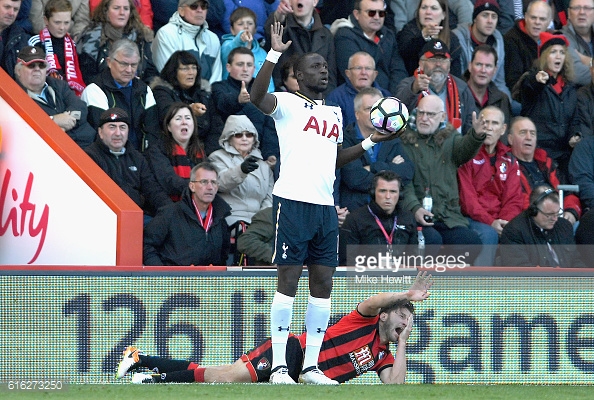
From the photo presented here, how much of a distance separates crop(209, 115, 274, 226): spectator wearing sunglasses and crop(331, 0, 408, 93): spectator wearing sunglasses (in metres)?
1.78

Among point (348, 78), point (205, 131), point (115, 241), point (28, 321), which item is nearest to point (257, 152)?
point (205, 131)

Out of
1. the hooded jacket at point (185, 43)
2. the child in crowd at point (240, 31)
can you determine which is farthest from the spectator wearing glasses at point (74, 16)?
the child in crowd at point (240, 31)

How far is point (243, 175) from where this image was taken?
395 inches

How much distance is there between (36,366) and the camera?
8891mm

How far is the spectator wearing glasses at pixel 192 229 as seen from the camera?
31.3ft

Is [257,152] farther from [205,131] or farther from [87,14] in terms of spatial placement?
[87,14]

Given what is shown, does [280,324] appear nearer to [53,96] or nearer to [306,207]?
[306,207]

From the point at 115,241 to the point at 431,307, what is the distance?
8.69ft

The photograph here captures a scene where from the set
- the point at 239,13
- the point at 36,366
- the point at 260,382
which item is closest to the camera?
the point at 260,382

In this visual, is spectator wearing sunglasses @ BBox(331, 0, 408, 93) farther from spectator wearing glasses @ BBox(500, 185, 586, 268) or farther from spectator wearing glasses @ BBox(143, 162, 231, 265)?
spectator wearing glasses @ BBox(143, 162, 231, 265)

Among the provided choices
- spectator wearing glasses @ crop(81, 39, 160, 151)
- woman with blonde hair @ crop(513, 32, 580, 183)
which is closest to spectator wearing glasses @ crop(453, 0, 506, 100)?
woman with blonde hair @ crop(513, 32, 580, 183)

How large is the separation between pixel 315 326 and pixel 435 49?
193 inches

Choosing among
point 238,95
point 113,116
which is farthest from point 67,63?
point 238,95

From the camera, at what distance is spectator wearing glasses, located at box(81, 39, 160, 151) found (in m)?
10.4
